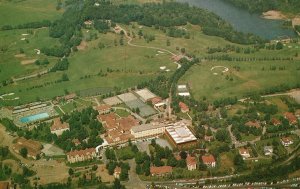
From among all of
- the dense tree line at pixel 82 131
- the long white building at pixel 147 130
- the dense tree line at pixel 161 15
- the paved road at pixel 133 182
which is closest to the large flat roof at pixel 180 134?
the long white building at pixel 147 130

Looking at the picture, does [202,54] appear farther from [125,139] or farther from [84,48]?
[125,139]

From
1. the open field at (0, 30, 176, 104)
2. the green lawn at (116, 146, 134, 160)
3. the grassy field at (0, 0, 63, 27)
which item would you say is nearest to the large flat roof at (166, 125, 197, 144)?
the green lawn at (116, 146, 134, 160)

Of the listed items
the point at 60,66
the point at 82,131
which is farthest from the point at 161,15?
the point at 82,131

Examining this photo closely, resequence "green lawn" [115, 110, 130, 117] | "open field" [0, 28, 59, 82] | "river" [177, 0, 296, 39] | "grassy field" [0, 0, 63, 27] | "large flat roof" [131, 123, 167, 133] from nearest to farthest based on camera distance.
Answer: "large flat roof" [131, 123, 167, 133] < "green lawn" [115, 110, 130, 117] < "open field" [0, 28, 59, 82] < "river" [177, 0, 296, 39] < "grassy field" [0, 0, 63, 27]

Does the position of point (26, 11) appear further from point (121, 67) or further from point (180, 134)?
point (180, 134)

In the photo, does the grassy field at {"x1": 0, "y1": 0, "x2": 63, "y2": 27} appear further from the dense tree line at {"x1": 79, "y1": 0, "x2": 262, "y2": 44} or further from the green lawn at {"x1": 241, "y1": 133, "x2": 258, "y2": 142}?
the green lawn at {"x1": 241, "y1": 133, "x2": 258, "y2": 142}

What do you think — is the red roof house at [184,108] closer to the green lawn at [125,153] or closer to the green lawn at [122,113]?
the green lawn at [122,113]

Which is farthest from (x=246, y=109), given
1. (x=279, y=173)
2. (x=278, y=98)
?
(x=279, y=173)
